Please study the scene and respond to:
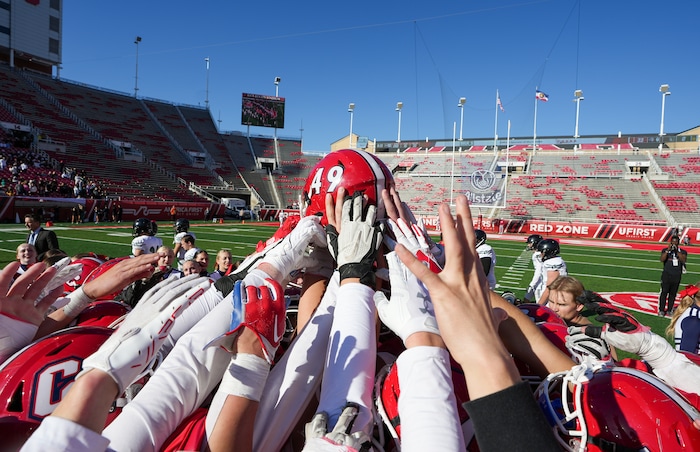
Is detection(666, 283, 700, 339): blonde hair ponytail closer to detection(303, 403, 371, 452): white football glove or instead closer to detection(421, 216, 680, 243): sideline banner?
detection(303, 403, 371, 452): white football glove

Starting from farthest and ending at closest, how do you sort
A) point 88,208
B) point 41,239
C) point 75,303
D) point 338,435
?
point 88,208 < point 41,239 < point 75,303 < point 338,435

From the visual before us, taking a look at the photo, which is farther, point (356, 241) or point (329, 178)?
point (329, 178)

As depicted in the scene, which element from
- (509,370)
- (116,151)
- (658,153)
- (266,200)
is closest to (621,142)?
(658,153)

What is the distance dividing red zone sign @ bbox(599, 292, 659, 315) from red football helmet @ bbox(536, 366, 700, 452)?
8.89 m

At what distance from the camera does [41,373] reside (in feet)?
5.89

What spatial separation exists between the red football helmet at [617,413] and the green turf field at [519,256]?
7.27 metres

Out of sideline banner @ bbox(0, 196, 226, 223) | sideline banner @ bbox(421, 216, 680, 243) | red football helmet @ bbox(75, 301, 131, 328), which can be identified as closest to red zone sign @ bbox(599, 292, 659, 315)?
red football helmet @ bbox(75, 301, 131, 328)

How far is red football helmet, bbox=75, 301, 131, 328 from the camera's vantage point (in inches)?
102

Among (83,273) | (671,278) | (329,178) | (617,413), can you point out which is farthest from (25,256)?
(671,278)

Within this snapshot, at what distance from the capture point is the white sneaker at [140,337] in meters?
1.31

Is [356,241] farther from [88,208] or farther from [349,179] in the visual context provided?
[88,208]

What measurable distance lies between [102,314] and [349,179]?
6.25ft

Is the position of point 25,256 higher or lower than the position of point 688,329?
higher

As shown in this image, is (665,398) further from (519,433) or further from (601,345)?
(519,433)
